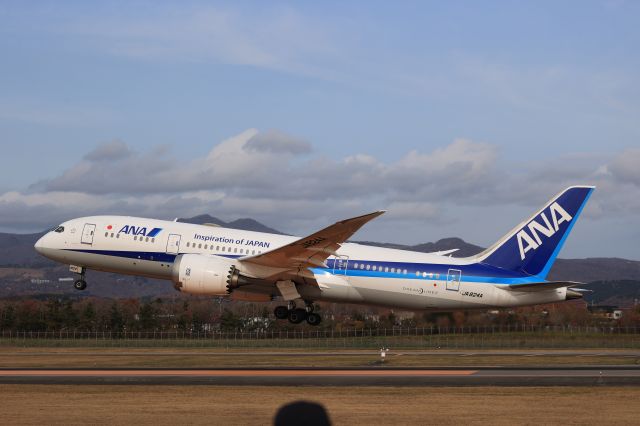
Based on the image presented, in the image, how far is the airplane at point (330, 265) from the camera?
4253 centimetres

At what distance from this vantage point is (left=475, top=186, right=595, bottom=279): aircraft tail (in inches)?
A: 1746

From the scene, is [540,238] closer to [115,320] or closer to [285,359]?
[285,359]

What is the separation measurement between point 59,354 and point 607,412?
40775mm

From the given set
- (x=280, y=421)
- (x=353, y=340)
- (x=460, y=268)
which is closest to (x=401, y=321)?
(x=353, y=340)

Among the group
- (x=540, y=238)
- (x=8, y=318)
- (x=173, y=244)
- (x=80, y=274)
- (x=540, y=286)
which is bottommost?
(x=8, y=318)

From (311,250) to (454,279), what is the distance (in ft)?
23.6

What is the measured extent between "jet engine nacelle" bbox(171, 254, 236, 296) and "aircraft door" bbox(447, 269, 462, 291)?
34.1 ft

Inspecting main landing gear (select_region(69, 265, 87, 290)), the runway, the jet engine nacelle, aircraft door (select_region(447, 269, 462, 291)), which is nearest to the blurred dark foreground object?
the runway

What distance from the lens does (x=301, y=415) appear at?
9289 millimetres

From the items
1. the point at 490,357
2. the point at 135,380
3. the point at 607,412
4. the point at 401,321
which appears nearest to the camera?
the point at 607,412

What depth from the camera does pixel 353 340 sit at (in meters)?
61.1

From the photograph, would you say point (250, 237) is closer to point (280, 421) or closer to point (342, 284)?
point (342, 284)

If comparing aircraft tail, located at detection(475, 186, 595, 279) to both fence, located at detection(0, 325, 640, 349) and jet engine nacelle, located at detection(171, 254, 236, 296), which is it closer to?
fence, located at detection(0, 325, 640, 349)

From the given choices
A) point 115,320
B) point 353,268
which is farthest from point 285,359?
point 115,320
